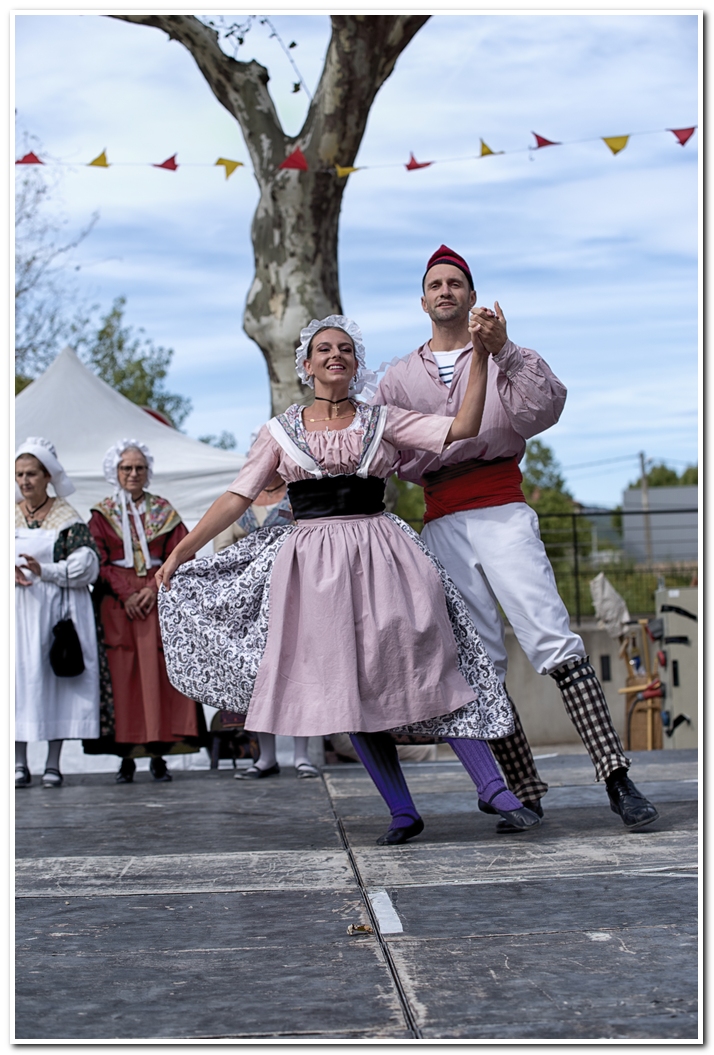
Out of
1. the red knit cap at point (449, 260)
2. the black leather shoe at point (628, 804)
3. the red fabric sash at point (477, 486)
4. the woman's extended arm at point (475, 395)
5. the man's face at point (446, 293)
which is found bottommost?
Result: the black leather shoe at point (628, 804)

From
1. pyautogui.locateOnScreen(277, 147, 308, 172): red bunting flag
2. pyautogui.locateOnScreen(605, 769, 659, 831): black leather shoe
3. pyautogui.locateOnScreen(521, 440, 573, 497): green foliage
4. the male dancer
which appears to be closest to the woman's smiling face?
the male dancer

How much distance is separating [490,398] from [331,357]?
0.59m

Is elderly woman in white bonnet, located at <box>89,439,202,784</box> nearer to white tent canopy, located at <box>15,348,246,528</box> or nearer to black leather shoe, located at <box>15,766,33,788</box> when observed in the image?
black leather shoe, located at <box>15,766,33,788</box>

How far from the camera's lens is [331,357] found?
438cm

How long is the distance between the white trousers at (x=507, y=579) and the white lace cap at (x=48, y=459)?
3.15 metres

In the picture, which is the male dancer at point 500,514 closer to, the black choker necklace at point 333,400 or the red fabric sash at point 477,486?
the red fabric sash at point 477,486

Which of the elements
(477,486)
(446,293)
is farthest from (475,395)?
(446,293)

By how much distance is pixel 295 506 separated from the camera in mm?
4414

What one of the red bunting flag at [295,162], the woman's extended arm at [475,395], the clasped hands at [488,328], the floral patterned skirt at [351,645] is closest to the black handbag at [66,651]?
the floral patterned skirt at [351,645]

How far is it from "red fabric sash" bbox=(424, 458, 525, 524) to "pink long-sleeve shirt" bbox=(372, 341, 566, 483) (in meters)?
0.04

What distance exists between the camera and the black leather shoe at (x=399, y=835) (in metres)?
4.27
